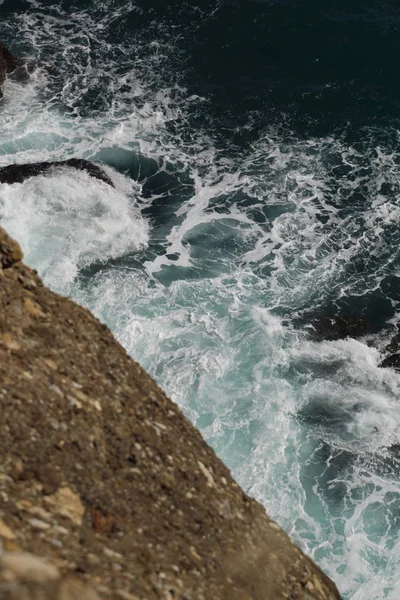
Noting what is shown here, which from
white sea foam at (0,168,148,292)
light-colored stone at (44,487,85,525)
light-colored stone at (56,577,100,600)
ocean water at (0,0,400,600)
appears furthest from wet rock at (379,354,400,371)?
light-colored stone at (56,577,100,600)

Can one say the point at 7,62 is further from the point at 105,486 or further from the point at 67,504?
the point at 67,504

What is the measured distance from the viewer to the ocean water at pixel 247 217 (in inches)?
830

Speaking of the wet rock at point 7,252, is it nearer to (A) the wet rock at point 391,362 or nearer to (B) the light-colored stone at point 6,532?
(B) the light-colored stone at point 6,532

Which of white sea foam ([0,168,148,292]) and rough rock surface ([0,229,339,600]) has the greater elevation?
rough rock surface ([0,229,339,600])

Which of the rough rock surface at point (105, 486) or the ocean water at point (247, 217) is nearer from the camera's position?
the rough rock surface at point (105, 486)

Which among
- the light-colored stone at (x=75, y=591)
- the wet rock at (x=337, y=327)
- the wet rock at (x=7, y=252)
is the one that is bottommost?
the wet rock at (x=337, y=327)

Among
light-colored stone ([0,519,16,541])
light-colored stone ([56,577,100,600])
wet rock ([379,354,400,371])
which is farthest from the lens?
wet rock ([379,354,400,371])

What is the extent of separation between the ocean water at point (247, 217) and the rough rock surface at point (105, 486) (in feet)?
33.3

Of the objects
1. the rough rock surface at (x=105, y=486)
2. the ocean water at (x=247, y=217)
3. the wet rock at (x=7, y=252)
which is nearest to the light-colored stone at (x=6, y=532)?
the rough rock surface at (x=105, y=486)

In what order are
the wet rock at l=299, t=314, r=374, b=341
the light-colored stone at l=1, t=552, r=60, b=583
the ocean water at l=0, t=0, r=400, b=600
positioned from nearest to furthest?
the light-colored stone at l=1, t=552, r=60, b=583 < the ocean water at l=0, t=0, r=400, b=600 < the wet rock at l=299, t=314, r=374, b=341

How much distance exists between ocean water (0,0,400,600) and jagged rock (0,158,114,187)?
503 millimetres

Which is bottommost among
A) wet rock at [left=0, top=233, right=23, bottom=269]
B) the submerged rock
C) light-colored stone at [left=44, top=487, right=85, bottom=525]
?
the submerged rock

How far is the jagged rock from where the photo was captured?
95.8 ft

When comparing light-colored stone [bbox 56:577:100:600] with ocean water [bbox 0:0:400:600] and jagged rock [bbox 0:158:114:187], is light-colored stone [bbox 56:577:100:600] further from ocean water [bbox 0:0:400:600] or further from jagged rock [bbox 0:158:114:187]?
jagged rock [bbox 0:158:114:187]
